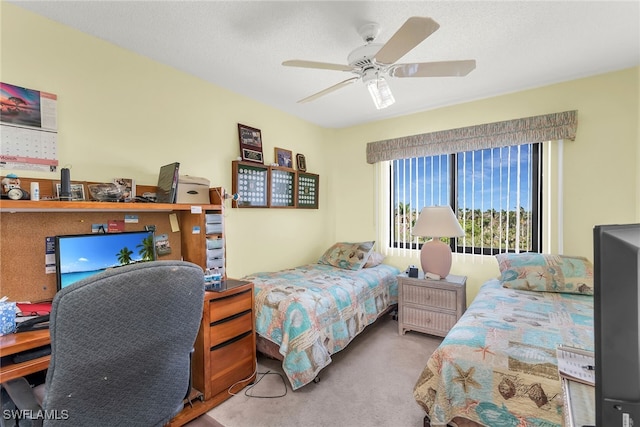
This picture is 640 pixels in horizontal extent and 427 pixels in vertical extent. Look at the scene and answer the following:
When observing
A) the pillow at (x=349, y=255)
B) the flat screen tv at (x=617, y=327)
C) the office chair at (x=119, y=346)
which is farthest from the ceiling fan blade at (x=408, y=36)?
the pillow at (x=349, y=255)

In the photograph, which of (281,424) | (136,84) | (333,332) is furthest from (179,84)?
(281,424)

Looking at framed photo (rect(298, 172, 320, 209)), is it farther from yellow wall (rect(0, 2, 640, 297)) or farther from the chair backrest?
the chair backrest

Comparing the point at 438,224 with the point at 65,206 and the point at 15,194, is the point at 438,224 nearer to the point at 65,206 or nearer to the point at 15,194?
the point at 65,206

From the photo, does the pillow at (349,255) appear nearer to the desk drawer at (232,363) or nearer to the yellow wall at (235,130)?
the yellow wall at (235,130)

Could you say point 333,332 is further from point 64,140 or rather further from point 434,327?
point 64,140

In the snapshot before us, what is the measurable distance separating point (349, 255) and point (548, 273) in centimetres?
185

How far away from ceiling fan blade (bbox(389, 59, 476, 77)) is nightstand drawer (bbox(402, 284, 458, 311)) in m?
1.92

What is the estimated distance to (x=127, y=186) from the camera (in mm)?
2070

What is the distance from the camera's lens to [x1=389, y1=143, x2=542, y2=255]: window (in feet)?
9.50

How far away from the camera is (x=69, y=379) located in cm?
91

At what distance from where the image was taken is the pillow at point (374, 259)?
3.37 metres

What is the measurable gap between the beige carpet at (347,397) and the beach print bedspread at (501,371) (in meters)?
0.48

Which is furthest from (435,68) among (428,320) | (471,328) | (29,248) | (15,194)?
(29,248)

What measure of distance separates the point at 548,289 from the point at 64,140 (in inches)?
144
